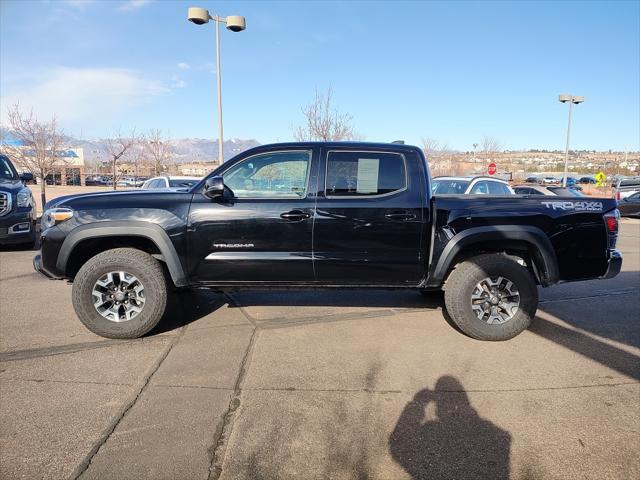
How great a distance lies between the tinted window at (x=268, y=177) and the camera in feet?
14.4

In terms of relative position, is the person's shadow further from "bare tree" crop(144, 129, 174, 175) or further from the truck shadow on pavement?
"bare tree" crop(144, 129, 174, 175)

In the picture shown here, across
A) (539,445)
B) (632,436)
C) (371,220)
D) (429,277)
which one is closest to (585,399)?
(632,436)

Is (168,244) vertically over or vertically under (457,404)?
over

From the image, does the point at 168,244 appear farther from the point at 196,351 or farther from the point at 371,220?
the point at 371,220

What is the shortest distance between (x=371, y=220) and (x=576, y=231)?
202 centimetres

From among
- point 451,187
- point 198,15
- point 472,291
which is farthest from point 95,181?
point 472,291

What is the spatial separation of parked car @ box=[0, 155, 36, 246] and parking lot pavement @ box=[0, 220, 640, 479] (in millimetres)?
4311

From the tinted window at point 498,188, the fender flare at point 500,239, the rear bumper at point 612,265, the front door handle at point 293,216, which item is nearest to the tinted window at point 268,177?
the front door handle at point 293,216

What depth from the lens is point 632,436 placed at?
283 centimetres

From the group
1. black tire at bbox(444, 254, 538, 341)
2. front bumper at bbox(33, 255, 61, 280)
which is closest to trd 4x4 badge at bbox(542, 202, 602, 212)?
black tire at bbox(444, 254, 538, 341)

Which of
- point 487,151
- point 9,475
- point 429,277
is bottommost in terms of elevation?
point 9,475

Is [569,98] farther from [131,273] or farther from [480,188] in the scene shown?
[131,273]

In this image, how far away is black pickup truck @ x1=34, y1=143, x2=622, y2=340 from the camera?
14.0ft

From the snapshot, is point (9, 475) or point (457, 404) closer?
point (9, 475)
